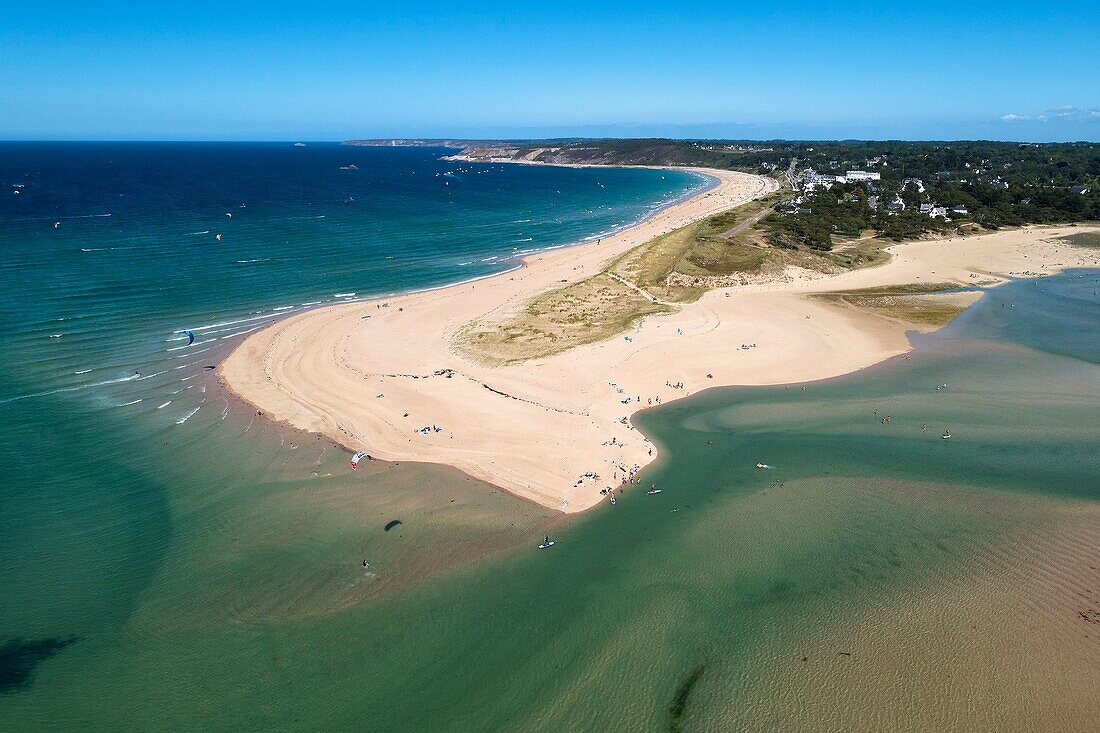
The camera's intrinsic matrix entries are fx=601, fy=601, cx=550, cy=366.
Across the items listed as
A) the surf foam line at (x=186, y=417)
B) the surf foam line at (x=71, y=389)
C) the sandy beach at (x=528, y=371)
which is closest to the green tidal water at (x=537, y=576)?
the surf foam line at (x=186, y=417)

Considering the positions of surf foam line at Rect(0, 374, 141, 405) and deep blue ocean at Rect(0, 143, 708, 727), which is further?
surf foam line at Rect(0, 374, 141, 405)

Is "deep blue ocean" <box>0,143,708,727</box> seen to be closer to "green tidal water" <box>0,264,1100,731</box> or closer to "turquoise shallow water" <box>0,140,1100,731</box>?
"turquoise shallow water" <box>0,140,1100,731</box>

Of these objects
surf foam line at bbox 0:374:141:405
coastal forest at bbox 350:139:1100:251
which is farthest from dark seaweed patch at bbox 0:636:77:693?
coastal forest at bbox 350:139:1100:251

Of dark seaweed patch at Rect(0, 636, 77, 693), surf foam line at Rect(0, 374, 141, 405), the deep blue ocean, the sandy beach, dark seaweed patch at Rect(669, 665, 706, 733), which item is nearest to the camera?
dark seaweed patch at Rect(669, 665, 706, 733)

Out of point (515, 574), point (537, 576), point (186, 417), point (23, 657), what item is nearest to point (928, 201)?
point (537, 576)

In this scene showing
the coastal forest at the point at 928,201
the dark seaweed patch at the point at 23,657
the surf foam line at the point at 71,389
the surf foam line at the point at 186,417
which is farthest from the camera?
the coastal forest at the point at 928,201

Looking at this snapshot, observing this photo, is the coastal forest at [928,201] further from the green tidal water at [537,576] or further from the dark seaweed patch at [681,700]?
the dark seaweed patch at [681,700]
